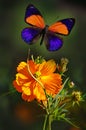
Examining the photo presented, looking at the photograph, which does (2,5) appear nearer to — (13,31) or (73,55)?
(13,31)

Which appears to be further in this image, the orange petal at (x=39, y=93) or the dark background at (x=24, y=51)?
the dark background at (x=24, y=51)

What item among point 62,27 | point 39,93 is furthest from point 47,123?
point 62,27

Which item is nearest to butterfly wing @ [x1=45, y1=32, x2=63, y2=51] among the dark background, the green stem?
the green stem

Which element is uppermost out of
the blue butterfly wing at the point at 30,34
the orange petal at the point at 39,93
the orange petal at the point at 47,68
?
the blue butterfly wing at the point at 30,34

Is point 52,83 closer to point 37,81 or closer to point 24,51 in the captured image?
point 37,81

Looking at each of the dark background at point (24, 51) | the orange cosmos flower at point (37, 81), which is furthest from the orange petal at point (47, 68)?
the dark background at point (24, 51)

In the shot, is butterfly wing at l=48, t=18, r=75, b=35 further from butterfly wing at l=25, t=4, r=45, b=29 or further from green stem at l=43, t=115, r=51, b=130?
green stem at l=43, t=115, r=51, b=130

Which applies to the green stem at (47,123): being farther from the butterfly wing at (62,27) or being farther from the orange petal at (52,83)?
the butterfly wing at (62,27)
